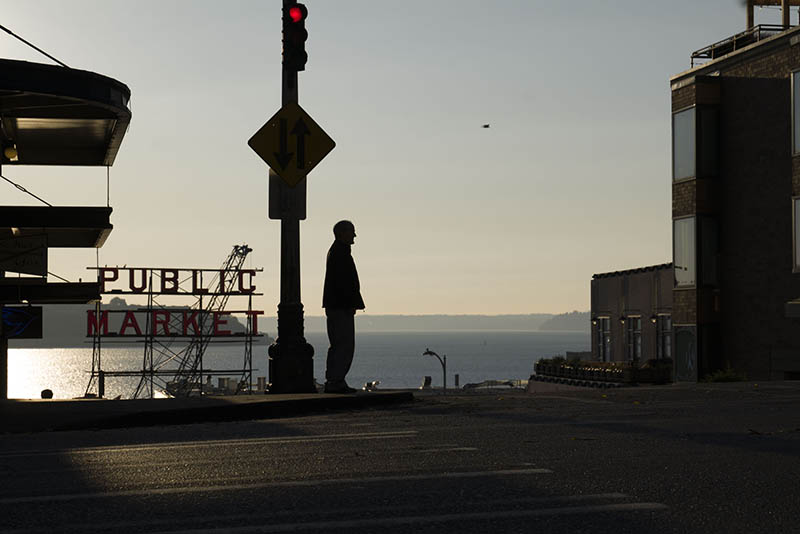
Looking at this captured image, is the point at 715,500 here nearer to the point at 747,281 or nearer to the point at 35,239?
the point at 35,239

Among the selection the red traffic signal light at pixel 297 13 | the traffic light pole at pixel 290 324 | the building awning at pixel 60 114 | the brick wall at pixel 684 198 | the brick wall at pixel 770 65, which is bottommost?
the traffic light pole at pixel 290 324

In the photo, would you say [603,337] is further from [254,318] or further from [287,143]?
[287,143]

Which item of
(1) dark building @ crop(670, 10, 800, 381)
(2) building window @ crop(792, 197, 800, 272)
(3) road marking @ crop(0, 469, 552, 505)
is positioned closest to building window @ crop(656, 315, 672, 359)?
(1) dark building @ crop(670, 10, 800, 381)

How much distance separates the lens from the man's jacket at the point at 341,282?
15.3m

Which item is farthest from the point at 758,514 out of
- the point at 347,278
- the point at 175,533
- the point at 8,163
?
the point at 8,163

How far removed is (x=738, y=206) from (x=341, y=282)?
2693 cm

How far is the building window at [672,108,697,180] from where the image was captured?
133 feet

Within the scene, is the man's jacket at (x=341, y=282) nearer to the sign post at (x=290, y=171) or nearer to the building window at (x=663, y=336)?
the sign post at (x=290, y=171)

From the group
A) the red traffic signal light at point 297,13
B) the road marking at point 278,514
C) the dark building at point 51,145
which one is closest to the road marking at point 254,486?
the road marking at point 278,514

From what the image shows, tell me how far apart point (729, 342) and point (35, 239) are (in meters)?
24.2

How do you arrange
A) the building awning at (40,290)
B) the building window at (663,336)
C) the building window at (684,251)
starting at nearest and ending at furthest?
the building awning at (40,290), the building window at (684,251), the building window at (663,336)

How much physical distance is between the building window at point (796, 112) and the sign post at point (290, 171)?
925 inches

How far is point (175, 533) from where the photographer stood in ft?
19.2

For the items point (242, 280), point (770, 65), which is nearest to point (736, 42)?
point (770, 65)
